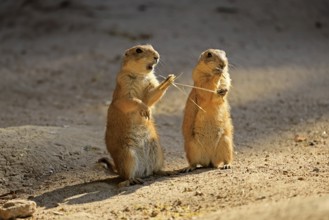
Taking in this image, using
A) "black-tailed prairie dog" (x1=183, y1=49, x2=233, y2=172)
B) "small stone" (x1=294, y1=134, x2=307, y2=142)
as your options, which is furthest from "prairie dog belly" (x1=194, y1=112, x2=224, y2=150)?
"small stone" (x1=294, y1=134, x2=307, y2=142)

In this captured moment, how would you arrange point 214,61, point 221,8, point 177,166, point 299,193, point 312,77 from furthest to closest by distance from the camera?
point 221,8
point 312,77
point 177,166
point 214,61
point 299,193

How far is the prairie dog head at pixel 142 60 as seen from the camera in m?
6.65

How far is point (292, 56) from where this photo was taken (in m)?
12.4

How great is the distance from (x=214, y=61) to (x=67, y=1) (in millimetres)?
9713

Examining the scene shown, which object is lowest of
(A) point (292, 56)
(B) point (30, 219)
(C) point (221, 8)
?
(B) point (30, 219)

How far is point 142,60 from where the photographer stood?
666 centimetres

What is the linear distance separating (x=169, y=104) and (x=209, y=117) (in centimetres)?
355

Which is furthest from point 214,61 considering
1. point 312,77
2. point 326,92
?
point 312,77

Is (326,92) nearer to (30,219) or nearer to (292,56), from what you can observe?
(292,56)

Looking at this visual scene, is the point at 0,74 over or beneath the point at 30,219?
over

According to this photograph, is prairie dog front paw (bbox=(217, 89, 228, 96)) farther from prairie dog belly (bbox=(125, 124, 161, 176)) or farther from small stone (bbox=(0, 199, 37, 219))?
small stone (bbox=(0, 199, 37, 219))

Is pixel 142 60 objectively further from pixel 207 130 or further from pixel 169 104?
pixel 169 104

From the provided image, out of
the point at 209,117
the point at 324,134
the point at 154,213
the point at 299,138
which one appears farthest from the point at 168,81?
the point at 324,134

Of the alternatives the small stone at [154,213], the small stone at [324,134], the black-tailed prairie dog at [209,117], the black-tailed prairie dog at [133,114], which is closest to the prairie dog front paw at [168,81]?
the black-tailed prairie dog at [133,114]
